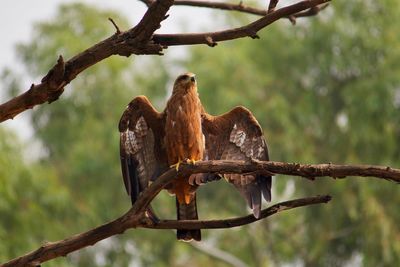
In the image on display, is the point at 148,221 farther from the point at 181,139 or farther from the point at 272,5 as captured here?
the point at 272,5

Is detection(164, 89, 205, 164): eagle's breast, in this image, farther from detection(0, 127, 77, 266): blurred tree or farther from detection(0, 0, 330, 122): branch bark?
detection(0, 127, 77, 266): blurred tree

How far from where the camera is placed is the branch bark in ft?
17.9

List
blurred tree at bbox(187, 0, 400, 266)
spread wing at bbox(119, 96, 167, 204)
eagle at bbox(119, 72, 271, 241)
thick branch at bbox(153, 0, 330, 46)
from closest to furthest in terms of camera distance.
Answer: thick branch at bbox(153, 0, 330, 46)
eagle at bbox(119, 72, 271, 241)
spread wing at bbox(119, 96, 167, 204)
blurred tree at bbox(187, 0, 400, 266)

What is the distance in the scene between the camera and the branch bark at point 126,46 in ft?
17.9

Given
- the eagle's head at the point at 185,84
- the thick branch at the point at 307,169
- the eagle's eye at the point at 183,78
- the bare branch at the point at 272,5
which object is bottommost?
the thick branch at the point at 307,169

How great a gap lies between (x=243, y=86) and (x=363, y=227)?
3.91 meters

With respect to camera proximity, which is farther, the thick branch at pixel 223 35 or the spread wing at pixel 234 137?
the spread wing at pixel 234 137

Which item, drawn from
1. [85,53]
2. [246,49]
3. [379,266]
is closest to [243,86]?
[246,49]

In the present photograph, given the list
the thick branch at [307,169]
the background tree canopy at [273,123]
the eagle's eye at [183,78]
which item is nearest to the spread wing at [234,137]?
the eagle's eye at [183,78]

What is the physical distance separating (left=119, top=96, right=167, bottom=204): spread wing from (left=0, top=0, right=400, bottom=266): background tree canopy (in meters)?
9.49

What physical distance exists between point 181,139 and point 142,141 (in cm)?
37

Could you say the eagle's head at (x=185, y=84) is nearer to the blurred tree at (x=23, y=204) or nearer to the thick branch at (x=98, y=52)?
the thick branch at (x=98, y=52)

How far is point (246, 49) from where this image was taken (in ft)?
71.1

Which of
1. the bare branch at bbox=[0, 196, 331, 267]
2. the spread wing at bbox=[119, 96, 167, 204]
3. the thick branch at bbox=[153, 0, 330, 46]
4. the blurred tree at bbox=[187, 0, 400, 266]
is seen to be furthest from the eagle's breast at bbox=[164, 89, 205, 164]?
the blurred tree at bbox=[187, 0, 400, 266]
